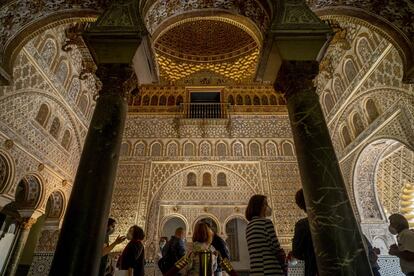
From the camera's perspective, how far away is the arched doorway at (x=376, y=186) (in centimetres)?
808

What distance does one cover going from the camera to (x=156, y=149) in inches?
429

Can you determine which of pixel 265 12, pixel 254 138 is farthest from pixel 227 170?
Result: pixel 265 12

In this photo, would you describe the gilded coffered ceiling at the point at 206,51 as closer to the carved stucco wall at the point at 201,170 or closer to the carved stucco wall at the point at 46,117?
the carved stucco wall at the point at 201,170

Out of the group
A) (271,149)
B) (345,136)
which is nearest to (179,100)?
(271,149)

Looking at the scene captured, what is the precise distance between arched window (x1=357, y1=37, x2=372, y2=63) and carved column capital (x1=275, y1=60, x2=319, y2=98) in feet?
17.0

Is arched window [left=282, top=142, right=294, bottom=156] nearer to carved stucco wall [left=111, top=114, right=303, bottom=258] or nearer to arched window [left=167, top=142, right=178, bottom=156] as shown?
carved stucco wall [left=111, top=114, right=303, bottom=258]

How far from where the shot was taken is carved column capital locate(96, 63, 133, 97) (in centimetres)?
342

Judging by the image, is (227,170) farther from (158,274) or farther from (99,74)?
(99,74)

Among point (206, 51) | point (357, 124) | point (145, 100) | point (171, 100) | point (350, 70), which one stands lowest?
point (357, 124)

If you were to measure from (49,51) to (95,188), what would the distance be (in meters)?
6.91

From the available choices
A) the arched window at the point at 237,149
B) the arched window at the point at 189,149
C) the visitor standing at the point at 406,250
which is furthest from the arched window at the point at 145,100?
the visitor standing at the point at 406,250

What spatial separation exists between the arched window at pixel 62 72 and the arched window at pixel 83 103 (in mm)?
1169

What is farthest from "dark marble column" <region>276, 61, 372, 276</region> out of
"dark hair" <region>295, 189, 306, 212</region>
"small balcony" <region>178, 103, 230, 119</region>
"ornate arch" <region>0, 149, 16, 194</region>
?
"small balcony" <region>178, 103, 230, 119</region>

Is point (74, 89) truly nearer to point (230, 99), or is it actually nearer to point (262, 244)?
point (230, 99)
